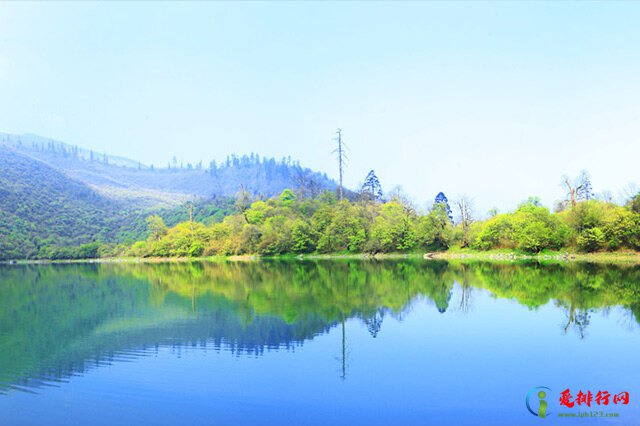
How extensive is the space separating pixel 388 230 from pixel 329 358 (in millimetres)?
58608

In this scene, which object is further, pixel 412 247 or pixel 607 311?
pixel 412 247

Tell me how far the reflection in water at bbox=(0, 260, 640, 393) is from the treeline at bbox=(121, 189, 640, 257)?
17.2m

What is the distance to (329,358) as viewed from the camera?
43.2 feet

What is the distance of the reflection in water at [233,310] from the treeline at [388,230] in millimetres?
17248

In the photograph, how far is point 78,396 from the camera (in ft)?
36.9

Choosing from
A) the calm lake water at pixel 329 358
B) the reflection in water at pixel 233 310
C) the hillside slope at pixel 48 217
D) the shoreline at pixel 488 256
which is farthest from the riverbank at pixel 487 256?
the hillside slope at pixel 48 217

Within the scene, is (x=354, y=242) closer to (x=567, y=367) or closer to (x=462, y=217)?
(x=462, y=217)

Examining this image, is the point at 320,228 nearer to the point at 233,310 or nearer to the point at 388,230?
the point at 388,230

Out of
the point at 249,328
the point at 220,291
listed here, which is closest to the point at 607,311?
the point at 249,328

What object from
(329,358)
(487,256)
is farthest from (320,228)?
(329,358)

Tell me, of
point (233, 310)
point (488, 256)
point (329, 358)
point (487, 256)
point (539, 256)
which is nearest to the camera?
point (329, 358)

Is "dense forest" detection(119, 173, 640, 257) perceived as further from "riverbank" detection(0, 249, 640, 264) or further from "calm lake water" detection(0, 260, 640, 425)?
"calm lake water" detection(0, 260, 640, 425)

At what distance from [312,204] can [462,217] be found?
112ft

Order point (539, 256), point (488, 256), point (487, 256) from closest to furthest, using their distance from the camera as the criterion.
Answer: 1. point (539, 256)
2. point (488, 256)
3. point (487, 256)
